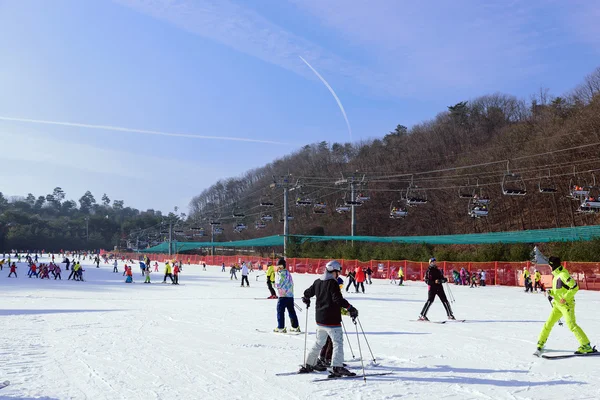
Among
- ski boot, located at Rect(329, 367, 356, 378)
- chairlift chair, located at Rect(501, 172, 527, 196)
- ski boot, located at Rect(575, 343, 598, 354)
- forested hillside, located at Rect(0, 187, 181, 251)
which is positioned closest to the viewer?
ski boot, located at Rect(329, 367, 356, 378)

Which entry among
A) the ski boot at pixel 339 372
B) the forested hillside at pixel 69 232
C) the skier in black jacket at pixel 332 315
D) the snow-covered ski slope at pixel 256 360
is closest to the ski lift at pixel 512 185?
the snow-covered ski slope at pixel 256 360

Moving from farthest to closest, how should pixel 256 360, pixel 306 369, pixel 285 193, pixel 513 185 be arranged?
pixel 513 185, pixel 285 193, pixel 256 360, pixel 306 369

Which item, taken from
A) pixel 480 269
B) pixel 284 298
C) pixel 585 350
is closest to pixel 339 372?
pixel 585 350

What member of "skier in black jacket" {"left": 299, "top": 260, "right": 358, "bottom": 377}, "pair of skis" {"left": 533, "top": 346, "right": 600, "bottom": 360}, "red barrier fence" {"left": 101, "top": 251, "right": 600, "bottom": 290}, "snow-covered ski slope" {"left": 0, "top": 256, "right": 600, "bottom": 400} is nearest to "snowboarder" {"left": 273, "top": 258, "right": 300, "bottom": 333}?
"snow-covered ski slope" {"left": 0, "top": 256, "right": 600, "bottom": 400}

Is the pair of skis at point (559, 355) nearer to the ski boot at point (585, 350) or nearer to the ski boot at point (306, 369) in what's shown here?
the ski boot at point (585, 350)

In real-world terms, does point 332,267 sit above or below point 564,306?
above

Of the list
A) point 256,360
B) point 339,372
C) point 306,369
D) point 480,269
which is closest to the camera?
point 339,372

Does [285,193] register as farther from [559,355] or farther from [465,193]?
[559,355]

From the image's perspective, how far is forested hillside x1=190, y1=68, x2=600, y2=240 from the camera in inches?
1802

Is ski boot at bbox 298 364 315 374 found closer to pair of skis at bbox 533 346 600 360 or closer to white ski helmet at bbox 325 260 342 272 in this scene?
white ski helmet at bbox 325 260 342 272

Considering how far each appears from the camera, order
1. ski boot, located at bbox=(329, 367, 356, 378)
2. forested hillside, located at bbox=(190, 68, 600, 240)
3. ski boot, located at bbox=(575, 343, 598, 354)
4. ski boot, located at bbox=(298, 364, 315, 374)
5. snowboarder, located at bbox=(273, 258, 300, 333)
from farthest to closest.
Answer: forested hillside, located at bbox=(190, 68, 600, 240), snowboarder, located at bbox=(273, 258, 300, 333), ski boot, located at bbox=(575, 343, 598, 354), ski boot, located at bbox=(298, 364, 315, 374), ski boot, located at bbox=(329, 367, 356, 378)

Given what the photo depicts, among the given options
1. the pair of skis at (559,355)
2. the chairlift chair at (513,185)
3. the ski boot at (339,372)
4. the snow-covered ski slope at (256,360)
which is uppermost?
the chairlift chair at (513,185)

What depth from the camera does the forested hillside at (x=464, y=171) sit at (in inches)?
1802

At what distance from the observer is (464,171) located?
59.2 metres
